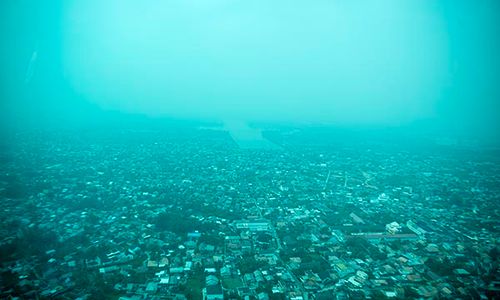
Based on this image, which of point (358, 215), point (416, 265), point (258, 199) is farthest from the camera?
point (258, 199)

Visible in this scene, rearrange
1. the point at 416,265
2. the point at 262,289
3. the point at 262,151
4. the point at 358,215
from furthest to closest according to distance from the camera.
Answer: the point at 262,151, the point at 358,215, the point at 416,265, the point at 262,289

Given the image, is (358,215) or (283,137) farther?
(283,137)

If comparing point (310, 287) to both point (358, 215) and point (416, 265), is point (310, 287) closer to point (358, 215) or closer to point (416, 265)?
point (416, 265)

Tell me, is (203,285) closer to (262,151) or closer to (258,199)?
(258,199)

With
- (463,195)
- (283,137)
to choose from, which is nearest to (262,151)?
(283,137)

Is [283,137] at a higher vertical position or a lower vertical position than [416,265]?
higher

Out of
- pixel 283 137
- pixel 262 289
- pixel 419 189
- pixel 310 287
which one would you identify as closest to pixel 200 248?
pixel 262 289
